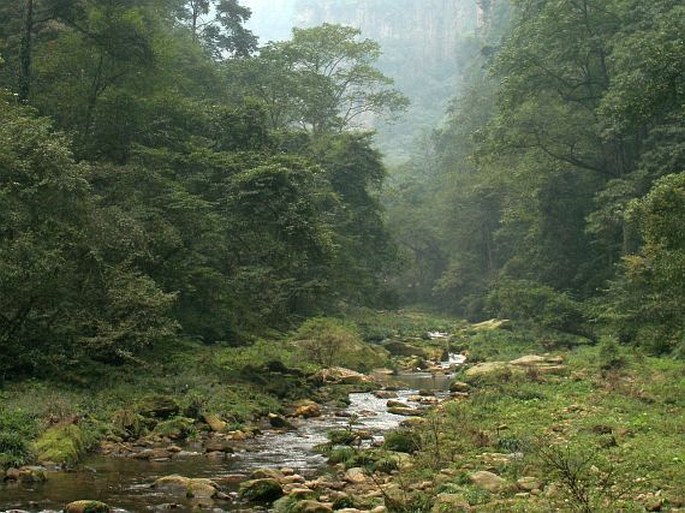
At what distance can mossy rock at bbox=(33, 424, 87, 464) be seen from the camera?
1088 centimetres

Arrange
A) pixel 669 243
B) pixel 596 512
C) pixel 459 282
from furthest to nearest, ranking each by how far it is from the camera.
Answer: pixel 459 282, pixel 669 243, pixel 596 512

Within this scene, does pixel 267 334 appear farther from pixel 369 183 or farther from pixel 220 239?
pixel 369 183

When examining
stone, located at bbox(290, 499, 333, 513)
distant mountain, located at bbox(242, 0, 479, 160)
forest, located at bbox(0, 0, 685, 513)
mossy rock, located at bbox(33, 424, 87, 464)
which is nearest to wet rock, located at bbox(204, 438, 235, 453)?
forest, located at bbox(0, 0, 685, 513)

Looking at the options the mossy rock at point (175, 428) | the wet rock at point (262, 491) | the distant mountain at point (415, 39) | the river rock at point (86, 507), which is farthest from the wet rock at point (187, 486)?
the distant mountain at point (415, 39)

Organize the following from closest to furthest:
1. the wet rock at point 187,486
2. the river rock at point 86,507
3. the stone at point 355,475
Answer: the river rock at point 86,507 → the wet rock at point 187,486 → the stone at point 355,475

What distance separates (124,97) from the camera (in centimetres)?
2342

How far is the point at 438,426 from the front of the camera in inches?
524

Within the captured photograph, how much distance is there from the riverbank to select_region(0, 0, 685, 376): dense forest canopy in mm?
1548

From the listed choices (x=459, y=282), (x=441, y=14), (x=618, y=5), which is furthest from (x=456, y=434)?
(x=441, y=14)

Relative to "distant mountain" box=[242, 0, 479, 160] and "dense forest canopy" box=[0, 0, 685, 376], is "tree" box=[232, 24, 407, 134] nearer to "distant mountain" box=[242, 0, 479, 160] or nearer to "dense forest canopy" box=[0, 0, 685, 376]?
"dense forest canopy" box=[0, 0, 685, 376]

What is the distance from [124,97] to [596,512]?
811 inches

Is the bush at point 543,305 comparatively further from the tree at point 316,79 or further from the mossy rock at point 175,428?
the tree at point 316,79

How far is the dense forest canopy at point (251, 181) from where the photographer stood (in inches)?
614

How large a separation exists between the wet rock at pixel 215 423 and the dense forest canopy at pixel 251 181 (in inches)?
92.2
